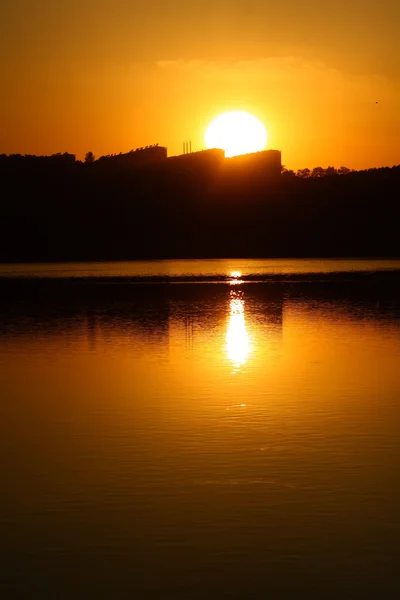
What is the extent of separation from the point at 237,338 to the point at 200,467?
16.1m

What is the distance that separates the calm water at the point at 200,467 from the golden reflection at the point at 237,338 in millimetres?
121

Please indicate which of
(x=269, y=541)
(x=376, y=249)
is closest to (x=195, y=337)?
(x=269, y=541)

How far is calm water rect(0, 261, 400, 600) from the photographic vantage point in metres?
8.85

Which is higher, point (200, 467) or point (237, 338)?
point (200, 467)

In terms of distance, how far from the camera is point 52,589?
8.47 metres

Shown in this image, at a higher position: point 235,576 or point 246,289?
point 235,576

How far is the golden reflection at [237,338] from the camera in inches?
932

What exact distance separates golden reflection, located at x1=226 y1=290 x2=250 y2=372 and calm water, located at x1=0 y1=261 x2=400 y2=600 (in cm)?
12

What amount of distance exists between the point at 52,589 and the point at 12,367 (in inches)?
550

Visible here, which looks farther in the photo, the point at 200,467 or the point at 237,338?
the point at 237,338

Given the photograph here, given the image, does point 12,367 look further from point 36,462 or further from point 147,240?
point 147,240

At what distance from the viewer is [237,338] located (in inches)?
1121

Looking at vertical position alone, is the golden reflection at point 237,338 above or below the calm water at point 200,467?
below

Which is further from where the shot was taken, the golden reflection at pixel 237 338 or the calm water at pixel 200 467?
the golden reflection at pixel 237 338
